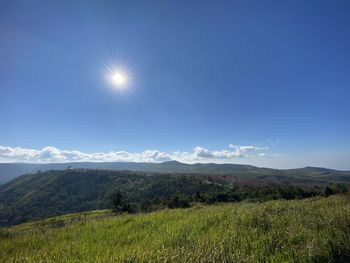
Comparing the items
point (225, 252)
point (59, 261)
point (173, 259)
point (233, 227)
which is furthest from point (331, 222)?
point (59, 261)

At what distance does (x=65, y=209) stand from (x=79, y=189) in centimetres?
4485

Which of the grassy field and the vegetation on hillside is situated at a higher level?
the grassy field

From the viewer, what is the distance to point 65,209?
459 feet

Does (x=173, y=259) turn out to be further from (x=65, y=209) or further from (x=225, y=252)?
(x=65, y=209)

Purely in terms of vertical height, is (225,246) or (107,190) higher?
(225,246)

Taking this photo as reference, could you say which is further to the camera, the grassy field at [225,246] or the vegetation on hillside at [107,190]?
the vegetation on hillside at [107,190]

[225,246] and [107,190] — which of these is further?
[107,190]

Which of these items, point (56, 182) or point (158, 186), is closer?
point (158, 186)

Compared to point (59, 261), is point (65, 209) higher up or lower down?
lower down

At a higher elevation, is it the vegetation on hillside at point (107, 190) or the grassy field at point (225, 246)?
the grassy field at point (225, 246)

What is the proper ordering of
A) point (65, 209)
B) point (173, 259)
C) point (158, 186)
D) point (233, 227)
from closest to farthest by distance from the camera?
point (173, 259) → point (233, 227) → point (158, 186) → point (65, 209)

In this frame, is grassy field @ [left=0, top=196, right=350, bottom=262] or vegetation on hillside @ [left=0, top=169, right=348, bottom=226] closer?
grassy field @ [left=0, top=196, right=350, bottom=262]

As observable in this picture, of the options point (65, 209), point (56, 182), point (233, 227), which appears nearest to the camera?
point (233, 227)

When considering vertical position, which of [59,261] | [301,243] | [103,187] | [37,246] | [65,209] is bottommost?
[65,209]
